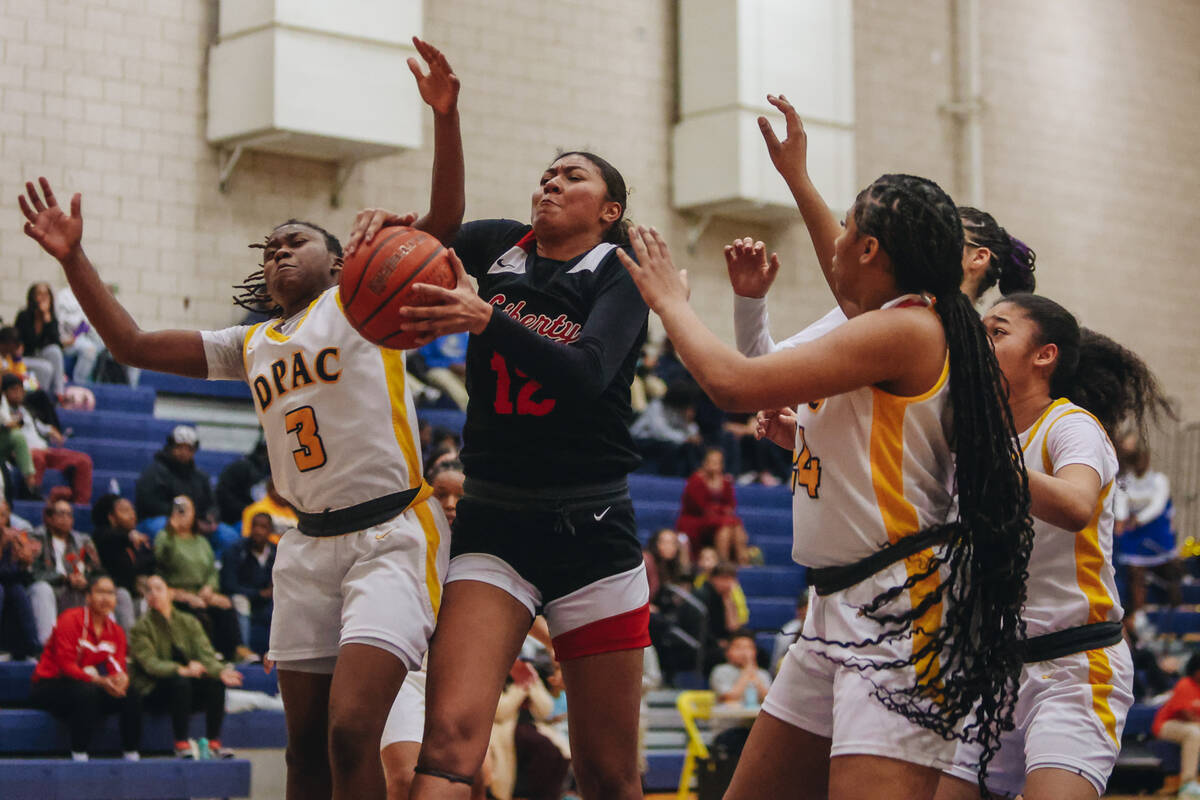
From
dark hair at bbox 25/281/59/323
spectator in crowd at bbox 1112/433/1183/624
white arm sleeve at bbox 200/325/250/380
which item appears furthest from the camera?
spectator in crowd at bbox 1112/433/1183/624

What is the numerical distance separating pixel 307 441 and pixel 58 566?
229 inches

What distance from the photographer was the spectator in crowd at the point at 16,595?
29.2ft

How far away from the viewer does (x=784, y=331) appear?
1669 cm

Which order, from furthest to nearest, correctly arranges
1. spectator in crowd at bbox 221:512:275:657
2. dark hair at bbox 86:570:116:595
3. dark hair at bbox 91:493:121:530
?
spectator in crowd at bbox 221:512:275:657, dark hair at bbox 91:493:121:530, dark hair at bbox 86:570:116:595

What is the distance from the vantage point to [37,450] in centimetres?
1052

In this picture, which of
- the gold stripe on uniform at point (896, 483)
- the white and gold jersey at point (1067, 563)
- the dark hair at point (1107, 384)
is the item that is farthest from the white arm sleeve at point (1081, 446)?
the gold stripe on uniform at point (896, 483)

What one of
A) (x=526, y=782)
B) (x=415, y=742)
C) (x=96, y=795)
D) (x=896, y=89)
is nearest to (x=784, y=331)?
(x=896, y=89)

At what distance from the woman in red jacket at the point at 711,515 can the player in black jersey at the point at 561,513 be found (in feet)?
28.2

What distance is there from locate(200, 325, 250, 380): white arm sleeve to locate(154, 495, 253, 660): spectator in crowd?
5371 millimetres

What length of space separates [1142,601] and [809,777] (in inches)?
486

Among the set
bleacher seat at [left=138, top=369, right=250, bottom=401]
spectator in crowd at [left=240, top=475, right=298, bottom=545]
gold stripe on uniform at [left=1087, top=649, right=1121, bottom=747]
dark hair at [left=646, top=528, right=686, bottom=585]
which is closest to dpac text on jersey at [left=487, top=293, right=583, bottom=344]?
gold stripe on uniform at [left=1087, top=649, right=1121, bottom=747]

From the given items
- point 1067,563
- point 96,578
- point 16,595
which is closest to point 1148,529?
point 96,578

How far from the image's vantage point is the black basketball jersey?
12.8ft

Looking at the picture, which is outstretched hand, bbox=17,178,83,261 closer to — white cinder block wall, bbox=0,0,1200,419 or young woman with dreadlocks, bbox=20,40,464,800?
young woman with dreadlocks, bbox=20,40,464,800
